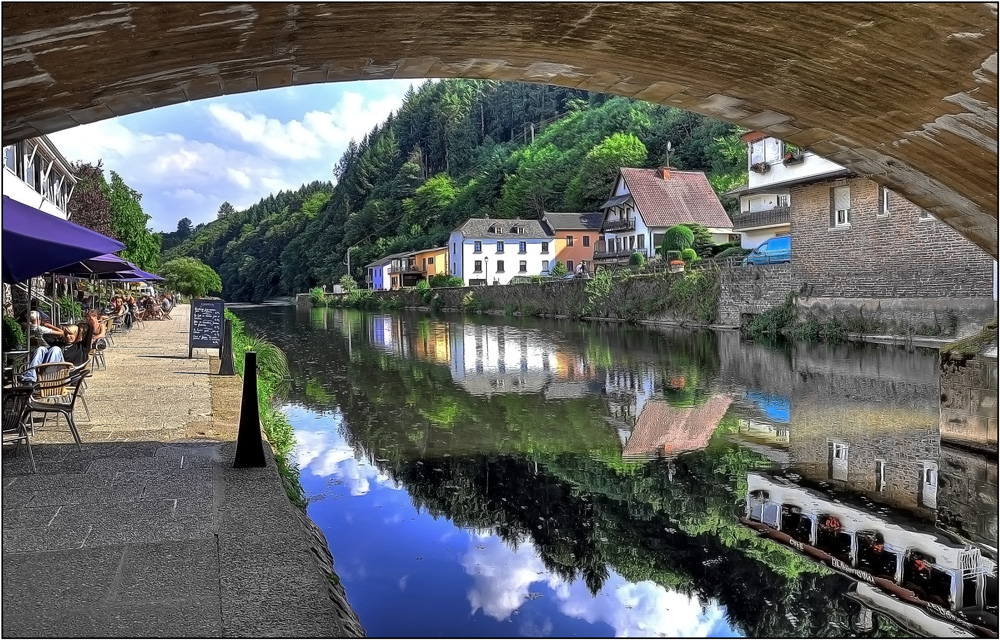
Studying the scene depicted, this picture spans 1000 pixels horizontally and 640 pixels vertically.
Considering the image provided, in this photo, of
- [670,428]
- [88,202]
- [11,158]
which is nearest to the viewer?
[670,428]

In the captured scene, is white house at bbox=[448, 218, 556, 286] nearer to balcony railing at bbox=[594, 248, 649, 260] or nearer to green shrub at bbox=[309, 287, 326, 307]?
balcony railing at bbox=[594, 248, 649, 260]

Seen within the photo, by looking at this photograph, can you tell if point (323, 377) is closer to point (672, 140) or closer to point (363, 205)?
point (672, 140)

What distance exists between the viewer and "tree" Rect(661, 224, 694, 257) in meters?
45.7

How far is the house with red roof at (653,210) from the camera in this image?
57188mm

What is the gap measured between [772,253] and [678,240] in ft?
47.5

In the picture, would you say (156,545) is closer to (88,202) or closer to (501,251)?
(88,202)

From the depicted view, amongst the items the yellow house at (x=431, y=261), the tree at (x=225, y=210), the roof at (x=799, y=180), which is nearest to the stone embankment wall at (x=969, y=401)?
the roof at (x=799, y=180)

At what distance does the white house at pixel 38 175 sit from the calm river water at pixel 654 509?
12.1 m

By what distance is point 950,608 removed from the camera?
4.95 meters

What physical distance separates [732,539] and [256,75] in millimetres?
4938

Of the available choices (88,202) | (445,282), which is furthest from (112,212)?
(445,282)

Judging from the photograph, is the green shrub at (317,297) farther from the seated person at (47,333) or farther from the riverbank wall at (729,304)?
the seated person at (47,333)

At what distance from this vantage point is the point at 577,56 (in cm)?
602

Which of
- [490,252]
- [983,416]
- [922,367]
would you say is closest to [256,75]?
[983,416]
